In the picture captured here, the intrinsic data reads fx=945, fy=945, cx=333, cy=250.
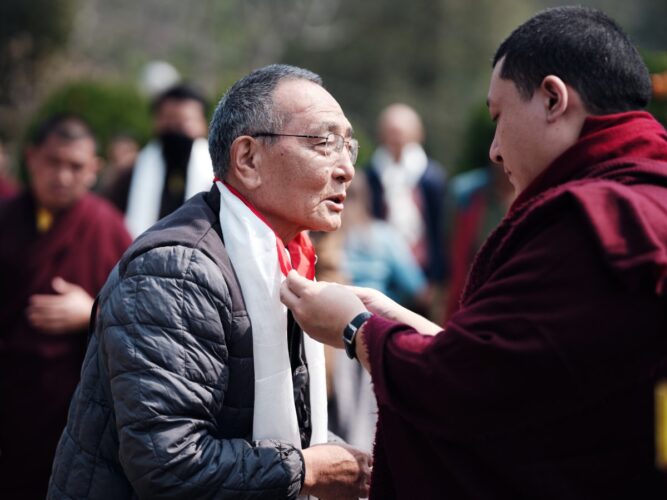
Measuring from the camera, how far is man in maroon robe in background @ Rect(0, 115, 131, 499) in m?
4.67

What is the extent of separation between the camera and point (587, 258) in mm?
2062

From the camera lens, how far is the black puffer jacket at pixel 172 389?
2295 mm

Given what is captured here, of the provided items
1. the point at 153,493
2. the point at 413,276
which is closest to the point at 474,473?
the point at 153,493

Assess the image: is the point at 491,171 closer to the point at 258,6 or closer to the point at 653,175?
the point at 653,175

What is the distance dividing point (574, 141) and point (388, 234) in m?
4.83

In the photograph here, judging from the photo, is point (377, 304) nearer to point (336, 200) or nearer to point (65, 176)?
point (336, 200)

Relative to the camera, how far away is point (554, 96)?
2277 mm

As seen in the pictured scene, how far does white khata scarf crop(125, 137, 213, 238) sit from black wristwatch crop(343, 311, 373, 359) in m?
3.41

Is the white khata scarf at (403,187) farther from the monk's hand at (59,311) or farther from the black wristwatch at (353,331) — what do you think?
the black wristwatch at (353,331)

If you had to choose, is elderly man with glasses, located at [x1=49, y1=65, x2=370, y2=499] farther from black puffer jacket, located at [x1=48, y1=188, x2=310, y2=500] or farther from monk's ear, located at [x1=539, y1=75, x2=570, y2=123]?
monk's ear, located at [x1=539, y1=75, x2=570, y2=123]

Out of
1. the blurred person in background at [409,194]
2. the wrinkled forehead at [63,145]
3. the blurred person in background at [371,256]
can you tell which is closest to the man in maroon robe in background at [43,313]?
the wrinkled forehead at [63,145]

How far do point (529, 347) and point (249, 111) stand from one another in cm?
107

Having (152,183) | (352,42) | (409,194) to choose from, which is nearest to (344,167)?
(152,183)

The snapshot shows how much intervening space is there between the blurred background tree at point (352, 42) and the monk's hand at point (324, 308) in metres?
20.2
